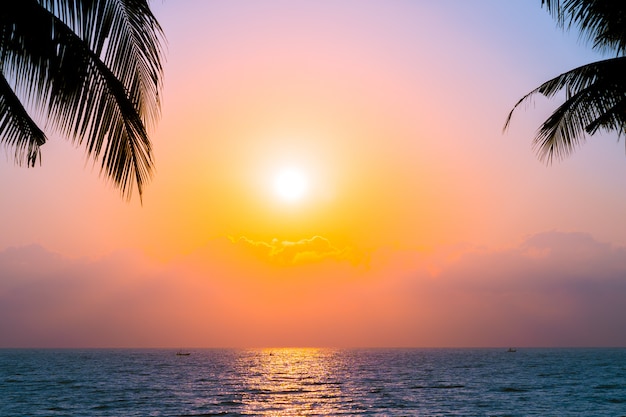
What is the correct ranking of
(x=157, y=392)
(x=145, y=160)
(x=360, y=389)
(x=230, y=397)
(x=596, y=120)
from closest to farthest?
1. (x=145, y=160)
2. (x=596, y=120)
3. (x=230, y=397)
4. (x=157, y=392)
5. (x=360, y=389)

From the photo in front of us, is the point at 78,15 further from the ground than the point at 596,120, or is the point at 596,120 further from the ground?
the point at 596,120

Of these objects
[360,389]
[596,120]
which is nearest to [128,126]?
[596,120]

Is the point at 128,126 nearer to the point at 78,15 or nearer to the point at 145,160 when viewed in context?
the point at 145,160

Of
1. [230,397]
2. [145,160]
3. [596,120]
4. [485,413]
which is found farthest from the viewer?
[230,397]

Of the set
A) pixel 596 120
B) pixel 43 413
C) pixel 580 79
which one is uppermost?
pixel 580 79

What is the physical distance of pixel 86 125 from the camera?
8.76m

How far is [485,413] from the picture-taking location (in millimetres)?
53750

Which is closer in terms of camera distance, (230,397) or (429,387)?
(230,397)

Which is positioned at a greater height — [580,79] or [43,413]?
[580,79]

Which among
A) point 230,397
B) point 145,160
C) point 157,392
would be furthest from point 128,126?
point 157,392

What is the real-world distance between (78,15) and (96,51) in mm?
Answer: 533

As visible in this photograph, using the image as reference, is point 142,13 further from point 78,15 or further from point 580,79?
point 580,79

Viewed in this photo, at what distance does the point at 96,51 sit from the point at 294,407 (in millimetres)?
53690

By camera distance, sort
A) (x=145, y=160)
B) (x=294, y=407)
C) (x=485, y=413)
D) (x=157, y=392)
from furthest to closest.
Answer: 1. (x=157, y=392)
2. (x=294, y=407)
3. (x=485, y=413)
4. (x=145, y=160)
